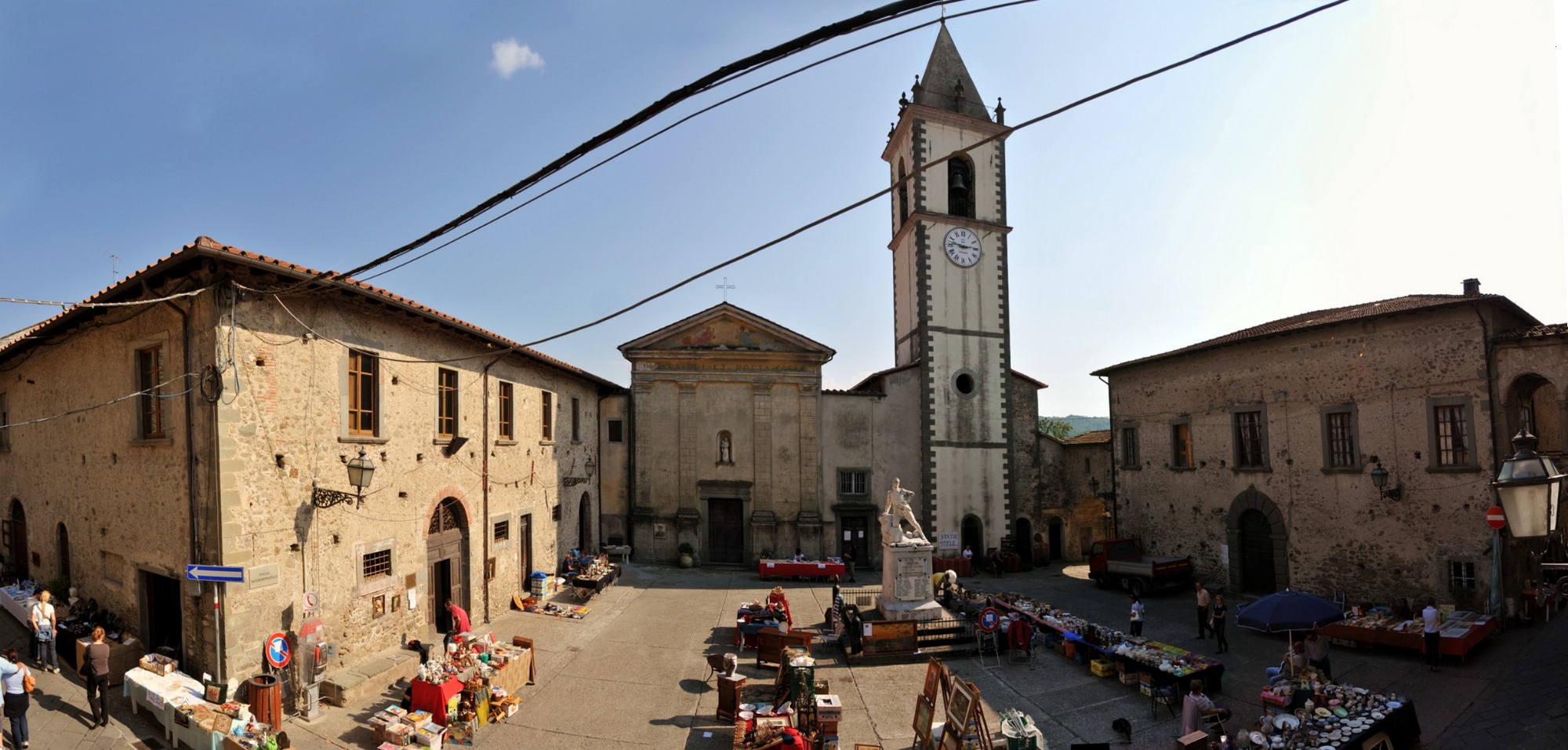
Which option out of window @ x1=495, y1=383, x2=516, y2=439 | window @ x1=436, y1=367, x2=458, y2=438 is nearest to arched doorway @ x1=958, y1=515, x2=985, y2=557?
window @ x1=495, y1=383, x2=516, y2=439

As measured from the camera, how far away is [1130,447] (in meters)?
23.2

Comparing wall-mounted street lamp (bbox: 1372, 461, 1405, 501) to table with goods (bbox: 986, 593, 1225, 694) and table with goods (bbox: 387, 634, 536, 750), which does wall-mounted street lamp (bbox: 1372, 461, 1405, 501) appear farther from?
table with goods (bbox: 387, 634, 536, 750)

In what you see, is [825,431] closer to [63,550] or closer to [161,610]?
[161,610]

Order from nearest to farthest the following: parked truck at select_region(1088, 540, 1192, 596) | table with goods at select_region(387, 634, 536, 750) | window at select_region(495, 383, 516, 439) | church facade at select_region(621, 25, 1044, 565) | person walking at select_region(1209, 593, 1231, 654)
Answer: table with goods at select_region(387, 634, 536, 750) → person walking at select_region(1209, 593, 1231, 654) → window at select_region(495, 383, 516, 439) → parked truck at select_region(1088, 540, 1192, 596) → church facade at select_region(621, 25, 1044, 565)

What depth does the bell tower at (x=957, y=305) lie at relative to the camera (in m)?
24.8

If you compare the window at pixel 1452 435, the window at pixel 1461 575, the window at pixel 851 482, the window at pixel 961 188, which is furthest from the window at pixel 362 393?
the window at pixel 1461 575

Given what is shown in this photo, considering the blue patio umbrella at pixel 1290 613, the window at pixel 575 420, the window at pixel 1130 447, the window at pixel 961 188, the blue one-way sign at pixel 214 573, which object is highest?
the window at pixel 961 188

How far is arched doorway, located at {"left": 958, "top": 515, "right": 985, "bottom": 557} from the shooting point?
24.7 meters

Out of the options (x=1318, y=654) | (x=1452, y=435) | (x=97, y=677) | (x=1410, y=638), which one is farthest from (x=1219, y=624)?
(x=97, y=677)

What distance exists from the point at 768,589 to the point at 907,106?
1772 centimetres

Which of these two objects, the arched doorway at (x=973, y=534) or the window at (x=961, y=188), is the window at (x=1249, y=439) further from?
the window at (x=961, y=188)

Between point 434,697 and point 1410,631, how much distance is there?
1686cm

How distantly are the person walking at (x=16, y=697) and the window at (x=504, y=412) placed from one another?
896 centimetres

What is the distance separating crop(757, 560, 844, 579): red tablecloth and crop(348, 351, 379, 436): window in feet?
43.1
